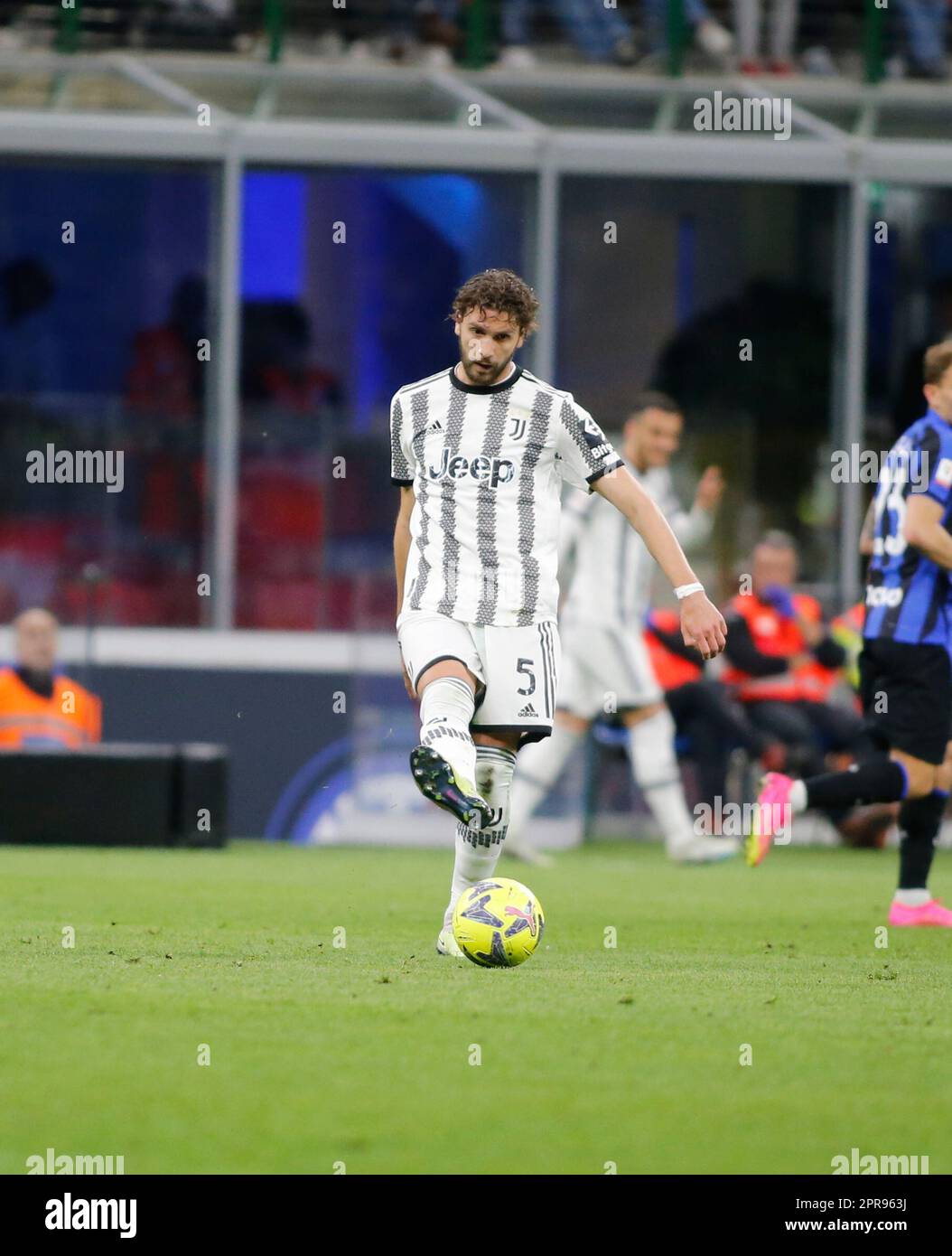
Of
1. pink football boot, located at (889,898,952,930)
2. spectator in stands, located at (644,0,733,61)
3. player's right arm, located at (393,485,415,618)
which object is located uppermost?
spectator in stands, located at (644,0,733,61)

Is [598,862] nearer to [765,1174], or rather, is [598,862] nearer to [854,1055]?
[854,1055]

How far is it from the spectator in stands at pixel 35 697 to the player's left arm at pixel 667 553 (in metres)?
6.74

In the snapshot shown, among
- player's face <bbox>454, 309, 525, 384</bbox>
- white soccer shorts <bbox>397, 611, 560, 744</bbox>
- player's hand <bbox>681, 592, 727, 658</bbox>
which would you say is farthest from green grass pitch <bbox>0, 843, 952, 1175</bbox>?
player's face <bbox>454, 309, 525, 384</bbox>

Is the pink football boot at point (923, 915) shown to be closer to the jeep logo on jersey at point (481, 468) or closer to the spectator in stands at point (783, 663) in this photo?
the jeep logo on jersey at point (481, 468)

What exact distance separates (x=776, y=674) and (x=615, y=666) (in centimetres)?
203

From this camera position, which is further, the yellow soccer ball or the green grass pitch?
the yellow soccer ball

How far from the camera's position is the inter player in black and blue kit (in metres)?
7.91

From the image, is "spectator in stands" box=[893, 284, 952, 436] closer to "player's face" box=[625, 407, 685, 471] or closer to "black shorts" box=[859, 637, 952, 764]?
"player's face" box=[625, 407, 685, 471]

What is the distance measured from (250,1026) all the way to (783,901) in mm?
4733

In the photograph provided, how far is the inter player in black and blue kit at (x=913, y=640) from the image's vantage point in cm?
791

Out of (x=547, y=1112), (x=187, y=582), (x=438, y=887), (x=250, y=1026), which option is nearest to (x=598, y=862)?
(x=438, y=887)

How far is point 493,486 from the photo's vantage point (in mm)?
6582

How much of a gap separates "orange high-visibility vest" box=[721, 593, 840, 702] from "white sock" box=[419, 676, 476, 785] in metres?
7.58

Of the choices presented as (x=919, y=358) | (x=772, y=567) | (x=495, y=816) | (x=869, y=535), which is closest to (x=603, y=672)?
(x=772, y=567)
